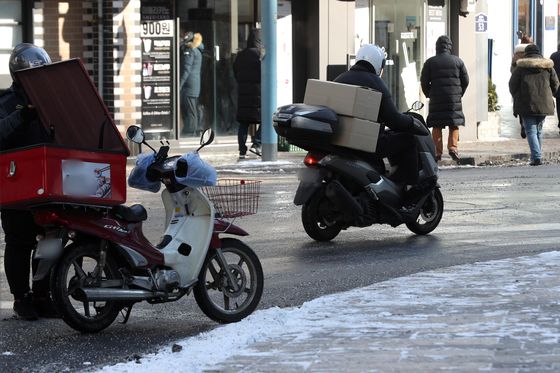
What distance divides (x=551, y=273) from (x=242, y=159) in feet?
39.9

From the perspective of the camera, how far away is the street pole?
68.1ft

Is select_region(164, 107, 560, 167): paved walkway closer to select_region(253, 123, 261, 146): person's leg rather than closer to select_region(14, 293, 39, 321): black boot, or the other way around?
select_region(253, 123, 261, 146): person's leg

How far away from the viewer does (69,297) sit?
7.84 m

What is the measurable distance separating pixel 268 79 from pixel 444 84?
275 cm

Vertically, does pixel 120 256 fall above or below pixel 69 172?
below

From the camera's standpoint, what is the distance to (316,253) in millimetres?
11406

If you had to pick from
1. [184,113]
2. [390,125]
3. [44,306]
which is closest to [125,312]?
[44,306]

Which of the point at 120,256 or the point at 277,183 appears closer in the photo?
the point at 120,256

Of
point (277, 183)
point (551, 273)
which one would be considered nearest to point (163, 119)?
point (277, 183)

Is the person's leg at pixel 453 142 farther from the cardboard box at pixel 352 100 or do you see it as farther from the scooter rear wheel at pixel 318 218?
the cardboard box at pixel 352 100

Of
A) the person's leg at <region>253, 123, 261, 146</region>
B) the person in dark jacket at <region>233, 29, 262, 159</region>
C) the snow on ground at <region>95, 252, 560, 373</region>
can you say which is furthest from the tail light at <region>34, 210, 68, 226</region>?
the person's leg at <region>253, 123, 261, 146</region>

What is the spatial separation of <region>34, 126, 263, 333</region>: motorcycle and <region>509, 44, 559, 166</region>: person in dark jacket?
13388 mm

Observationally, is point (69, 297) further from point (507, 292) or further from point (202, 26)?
point (202, 26)

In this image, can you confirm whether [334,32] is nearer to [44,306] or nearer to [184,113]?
[184,113]
